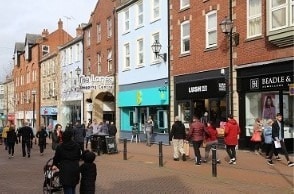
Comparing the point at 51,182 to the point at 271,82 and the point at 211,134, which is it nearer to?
the point at 211,134

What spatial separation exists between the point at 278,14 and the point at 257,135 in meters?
5.00

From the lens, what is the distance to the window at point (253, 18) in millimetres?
21281

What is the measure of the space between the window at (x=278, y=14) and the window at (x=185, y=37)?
8028 mm

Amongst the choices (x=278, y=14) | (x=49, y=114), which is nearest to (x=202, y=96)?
(x=278, y=14)

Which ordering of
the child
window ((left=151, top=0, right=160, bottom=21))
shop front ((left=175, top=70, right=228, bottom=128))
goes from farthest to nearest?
window ((left=151, top=0, right=160, bottom=21)), shop front ((left=175, top=70, right=228, bottom=128)), the child

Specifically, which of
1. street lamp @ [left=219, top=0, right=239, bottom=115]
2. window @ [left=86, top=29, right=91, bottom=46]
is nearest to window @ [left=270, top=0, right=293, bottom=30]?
street lamp @ [left=219, top=0, right=239, bottom=115]


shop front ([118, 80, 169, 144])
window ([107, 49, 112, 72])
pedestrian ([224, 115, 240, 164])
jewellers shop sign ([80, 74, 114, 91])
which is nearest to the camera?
pedestrian ([224, 115, 240, 164])

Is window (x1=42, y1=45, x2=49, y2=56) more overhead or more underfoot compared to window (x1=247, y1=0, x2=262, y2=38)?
more overhead

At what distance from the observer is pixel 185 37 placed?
2783 cm

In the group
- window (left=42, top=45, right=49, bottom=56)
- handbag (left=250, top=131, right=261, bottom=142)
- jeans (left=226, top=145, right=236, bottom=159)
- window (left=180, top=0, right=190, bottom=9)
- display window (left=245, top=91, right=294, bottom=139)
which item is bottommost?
jeans (left=226, top=145, right=236, bottom=159)

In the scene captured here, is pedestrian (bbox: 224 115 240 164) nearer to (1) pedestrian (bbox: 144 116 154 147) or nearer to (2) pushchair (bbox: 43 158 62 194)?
(2) pushchair (bbox: 43 158 62 194)

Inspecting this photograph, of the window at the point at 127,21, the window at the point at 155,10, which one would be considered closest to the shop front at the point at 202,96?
the window at the point at 155,10

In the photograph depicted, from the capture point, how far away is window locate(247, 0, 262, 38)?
21281 millimetres

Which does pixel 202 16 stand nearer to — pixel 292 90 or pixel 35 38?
pixel 292 90
